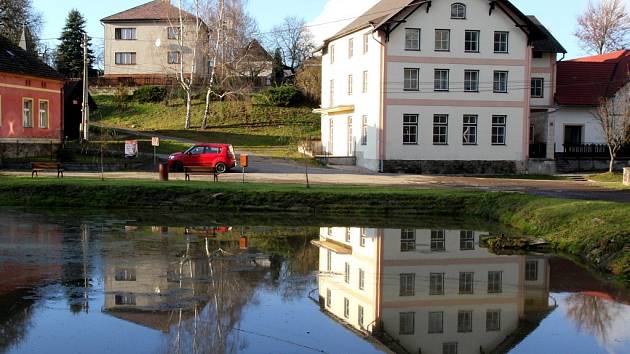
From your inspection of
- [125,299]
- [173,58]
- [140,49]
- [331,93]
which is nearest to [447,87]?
[331,93]

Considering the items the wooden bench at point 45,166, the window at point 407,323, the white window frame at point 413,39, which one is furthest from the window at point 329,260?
the white window frame at point 413,39

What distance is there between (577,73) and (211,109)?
106 ft

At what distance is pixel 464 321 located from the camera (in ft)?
32.7

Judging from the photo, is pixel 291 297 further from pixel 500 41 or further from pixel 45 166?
pixel 500 41

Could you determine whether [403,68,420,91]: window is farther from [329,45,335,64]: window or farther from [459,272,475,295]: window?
[459,272,475,295]: window

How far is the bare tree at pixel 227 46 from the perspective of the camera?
199 ft

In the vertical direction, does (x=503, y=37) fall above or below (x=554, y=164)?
above

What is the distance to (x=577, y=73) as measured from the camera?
2105 inches

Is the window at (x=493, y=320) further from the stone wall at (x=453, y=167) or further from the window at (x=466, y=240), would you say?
the stone wall at (x=453, y=167)

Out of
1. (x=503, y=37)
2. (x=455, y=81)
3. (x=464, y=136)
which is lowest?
(x=464, y=136)

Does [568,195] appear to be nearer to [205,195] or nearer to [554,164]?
[205,195]

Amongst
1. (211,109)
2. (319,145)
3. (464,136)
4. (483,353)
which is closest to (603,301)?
(483,353)

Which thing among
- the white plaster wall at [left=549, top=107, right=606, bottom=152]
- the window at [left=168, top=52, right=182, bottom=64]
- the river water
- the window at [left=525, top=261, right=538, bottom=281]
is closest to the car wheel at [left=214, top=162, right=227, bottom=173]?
the river water

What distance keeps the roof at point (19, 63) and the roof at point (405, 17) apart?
64.6 ft
